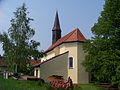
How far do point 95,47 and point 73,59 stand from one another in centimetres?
800

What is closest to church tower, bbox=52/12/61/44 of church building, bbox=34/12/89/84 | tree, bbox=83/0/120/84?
church building, bbox=34/12/89/84

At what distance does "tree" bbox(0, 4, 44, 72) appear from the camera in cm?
3659

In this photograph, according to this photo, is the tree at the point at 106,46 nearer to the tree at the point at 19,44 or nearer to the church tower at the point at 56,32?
the tree at the point at 19,44

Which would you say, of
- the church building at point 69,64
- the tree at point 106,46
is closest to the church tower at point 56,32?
the church building at point 69,64

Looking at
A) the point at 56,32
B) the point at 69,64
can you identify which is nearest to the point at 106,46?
the point at 69,64

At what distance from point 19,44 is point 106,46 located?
12.7 meters

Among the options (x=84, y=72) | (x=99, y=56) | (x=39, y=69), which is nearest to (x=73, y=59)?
(x=84, y=72)

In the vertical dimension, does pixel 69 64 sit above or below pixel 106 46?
below

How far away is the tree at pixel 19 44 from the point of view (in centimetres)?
3659

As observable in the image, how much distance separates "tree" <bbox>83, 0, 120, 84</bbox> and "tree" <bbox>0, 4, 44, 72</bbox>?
8.69 m

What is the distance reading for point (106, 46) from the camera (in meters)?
32.3

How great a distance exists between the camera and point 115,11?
3272cm

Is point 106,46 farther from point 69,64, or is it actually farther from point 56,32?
point 56,32

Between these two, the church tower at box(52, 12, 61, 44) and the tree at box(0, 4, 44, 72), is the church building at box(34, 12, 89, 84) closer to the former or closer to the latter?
the tree at box(0, 4, 44, 72)
